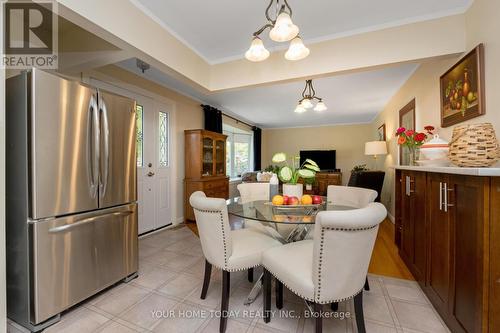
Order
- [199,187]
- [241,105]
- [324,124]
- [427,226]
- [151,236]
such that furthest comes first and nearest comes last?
[324,124]
[241,105]
[199,187]
[151,236]
[427,226]

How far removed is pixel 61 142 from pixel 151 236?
215 centimetres

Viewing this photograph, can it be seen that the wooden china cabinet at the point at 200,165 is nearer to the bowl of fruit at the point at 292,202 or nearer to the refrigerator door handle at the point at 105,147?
the refrigerator door handle at the point at 105,147

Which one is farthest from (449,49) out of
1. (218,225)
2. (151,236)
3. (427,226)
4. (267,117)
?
(267,117)

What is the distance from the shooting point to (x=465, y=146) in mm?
1280

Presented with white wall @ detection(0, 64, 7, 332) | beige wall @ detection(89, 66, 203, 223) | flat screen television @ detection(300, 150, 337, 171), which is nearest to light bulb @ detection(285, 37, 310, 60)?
white wall @ detection(0, 64, 7, 332)

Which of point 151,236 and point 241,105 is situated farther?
point 241,105

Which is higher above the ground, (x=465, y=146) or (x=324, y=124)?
(x=324, y=124)

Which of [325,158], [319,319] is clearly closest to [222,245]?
[319,319]

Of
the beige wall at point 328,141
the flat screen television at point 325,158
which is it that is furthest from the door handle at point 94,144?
the beige wall at point 328,141

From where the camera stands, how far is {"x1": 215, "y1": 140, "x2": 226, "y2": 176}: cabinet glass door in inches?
178

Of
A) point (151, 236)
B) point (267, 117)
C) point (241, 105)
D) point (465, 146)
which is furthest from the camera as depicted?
point (267, 117)

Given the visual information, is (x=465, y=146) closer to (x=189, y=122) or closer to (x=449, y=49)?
(x=449, y=49)

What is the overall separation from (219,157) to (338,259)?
12.3 feet

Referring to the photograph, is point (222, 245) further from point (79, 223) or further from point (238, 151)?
point (238, 151)
